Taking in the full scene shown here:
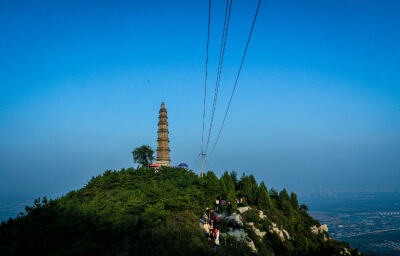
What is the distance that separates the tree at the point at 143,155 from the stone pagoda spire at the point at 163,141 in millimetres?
4851

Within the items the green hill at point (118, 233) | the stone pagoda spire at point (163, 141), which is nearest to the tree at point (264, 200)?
the green hill at point (118, 233)

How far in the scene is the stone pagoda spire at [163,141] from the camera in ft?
188

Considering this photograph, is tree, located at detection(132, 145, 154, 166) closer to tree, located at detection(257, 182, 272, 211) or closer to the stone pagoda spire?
the stone pagoda spire

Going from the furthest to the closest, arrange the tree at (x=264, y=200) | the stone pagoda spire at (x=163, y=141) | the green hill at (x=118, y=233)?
the stone pagoda spire at (x=163, y=141) < the tree at (x=264, y=200) < the green hill at (x=118, y=233)

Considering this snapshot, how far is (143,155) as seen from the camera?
61.2 meters

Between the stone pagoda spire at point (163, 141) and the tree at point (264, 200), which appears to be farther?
the stone pagoda spire at point (163, 141)

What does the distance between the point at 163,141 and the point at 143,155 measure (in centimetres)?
719

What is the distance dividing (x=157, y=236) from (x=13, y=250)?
4549mm

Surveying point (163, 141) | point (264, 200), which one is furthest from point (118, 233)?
point (163, 141)

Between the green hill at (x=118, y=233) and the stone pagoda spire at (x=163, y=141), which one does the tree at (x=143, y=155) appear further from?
the green hill at (x=118, y=233)

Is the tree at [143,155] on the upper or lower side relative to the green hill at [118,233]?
upper

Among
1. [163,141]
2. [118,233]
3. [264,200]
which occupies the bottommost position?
[264,200]

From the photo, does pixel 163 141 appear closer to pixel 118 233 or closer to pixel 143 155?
pixel 143 155

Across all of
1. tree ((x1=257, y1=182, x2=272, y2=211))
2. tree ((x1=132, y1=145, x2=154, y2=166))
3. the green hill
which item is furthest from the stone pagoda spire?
the green hill
